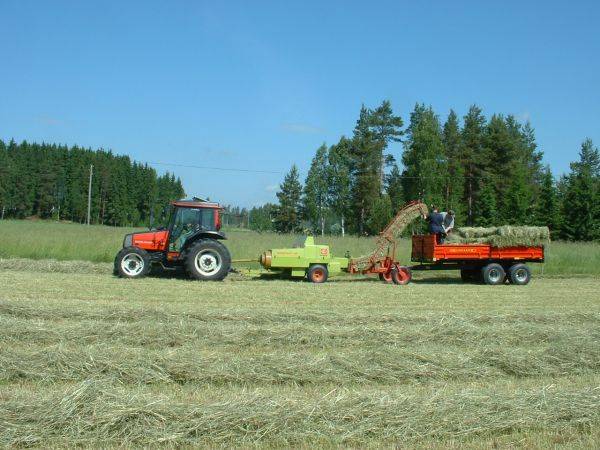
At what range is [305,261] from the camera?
48.6 ft

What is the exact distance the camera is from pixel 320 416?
4.42m

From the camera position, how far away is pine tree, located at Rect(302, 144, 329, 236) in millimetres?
51594

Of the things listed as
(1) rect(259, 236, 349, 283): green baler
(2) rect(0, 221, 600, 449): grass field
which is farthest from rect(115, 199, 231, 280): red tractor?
(2) rect(0, 221, 600, 449): grass field

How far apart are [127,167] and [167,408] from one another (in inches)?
3144

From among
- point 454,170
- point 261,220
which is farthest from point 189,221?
point 261,220

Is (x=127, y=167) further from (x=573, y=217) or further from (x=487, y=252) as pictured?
(x=487, y=252)

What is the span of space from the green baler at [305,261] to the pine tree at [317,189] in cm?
3618

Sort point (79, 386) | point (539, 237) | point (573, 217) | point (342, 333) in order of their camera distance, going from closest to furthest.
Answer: point (79, 386) → point (342, 333) → point (539, 237) → point (573, 217)

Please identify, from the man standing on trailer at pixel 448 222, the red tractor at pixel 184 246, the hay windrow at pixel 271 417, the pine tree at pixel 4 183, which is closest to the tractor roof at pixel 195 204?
the red tractor at pixel 184 246

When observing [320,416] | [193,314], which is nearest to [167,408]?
[320,416]

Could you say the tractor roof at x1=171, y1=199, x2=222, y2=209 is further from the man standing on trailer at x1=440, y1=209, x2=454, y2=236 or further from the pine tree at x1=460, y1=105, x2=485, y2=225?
the pine tree at x1=460, y1=105, x2=485, y2=225

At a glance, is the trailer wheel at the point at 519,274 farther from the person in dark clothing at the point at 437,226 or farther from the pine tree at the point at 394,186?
the pine tree at the point at 394,186

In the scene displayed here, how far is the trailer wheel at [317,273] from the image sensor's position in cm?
1481

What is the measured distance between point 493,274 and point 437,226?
78.7 inches
